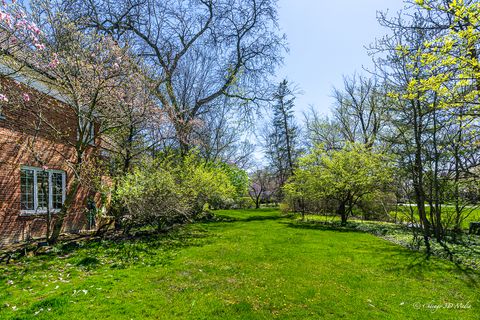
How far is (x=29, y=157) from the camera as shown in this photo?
868 centimetres

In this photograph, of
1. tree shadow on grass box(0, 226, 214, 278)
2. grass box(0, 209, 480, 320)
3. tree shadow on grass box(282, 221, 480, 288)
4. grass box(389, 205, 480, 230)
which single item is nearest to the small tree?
grass box(389, 205, 480, 230)

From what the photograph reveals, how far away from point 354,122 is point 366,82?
387 cm

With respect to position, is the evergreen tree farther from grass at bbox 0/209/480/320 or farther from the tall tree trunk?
grass at bbox 0/209/480/320

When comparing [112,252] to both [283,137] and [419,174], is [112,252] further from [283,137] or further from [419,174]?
[283,137]

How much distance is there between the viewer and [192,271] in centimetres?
566

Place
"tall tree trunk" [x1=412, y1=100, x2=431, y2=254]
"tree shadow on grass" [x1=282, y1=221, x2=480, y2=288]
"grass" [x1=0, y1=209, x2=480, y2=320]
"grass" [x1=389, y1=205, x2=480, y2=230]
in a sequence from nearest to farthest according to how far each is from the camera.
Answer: "grass" [x1=0, y1=209, x2=480, y2=320] < "tree shadow on grass" [x1=282, y1=221, x2=480, y2=288] < "tall tree trunk" [x1=412, y1=100, x2=431, y2=254] < "grass" [x1=389, y1=205, x2=480, y2=230]

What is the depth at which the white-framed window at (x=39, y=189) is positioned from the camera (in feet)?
28.2

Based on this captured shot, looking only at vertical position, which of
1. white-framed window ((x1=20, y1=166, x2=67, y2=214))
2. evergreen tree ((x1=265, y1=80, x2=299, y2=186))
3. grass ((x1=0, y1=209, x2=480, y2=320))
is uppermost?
evergreen tree ((x1=265, y1=80, x2=299, y2=186))

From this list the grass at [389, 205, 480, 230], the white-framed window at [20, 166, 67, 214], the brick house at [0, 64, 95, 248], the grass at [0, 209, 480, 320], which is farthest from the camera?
the grass at [389, 205, 480, 230]

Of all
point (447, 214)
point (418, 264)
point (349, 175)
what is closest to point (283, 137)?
point (349, 175)

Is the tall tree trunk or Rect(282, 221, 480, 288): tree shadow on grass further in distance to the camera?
the tall tree trunk

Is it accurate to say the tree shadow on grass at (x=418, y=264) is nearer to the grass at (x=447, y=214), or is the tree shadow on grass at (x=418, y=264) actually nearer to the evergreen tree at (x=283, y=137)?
the grass at (x=447, y=214)

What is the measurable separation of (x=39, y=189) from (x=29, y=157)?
1.23 m

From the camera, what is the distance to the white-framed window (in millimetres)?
8586
